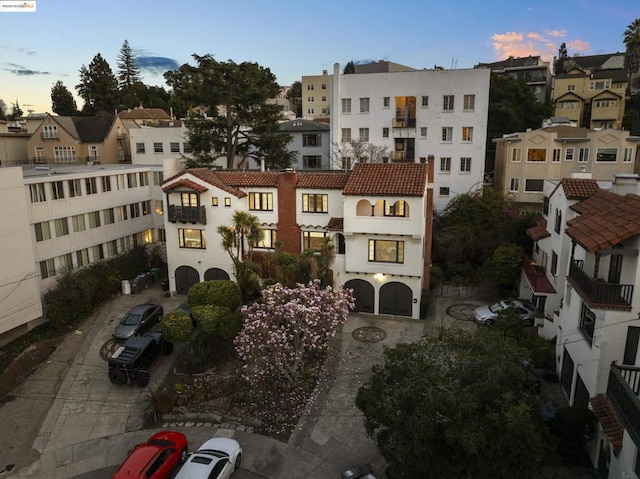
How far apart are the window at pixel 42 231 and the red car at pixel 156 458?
63.3 ft

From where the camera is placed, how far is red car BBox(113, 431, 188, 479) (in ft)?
53.1

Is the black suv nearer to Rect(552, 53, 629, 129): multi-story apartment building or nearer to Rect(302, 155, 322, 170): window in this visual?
Rect(302, 155, 322, 170): window

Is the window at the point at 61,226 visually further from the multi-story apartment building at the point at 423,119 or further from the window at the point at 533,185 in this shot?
the window at the point at 533,185

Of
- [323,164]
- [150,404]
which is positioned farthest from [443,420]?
[323,164]

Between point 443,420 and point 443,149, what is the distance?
3889cm

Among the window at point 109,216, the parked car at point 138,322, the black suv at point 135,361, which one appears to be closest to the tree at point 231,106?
the window at point 109,216

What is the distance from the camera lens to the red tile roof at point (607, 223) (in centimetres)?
1585

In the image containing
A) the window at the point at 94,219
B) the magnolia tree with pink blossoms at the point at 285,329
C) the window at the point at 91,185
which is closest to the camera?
the magnolia tree with pink blossoms at the point at 285,329

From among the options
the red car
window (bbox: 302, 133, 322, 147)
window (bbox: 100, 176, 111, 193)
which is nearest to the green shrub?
the red car

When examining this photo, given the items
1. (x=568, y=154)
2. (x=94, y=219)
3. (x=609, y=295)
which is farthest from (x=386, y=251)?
(x=568, y=154)

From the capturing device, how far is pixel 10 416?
2194cm

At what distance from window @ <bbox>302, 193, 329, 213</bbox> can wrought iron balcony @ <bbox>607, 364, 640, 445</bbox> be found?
20.9 m

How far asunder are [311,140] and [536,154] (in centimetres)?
2480

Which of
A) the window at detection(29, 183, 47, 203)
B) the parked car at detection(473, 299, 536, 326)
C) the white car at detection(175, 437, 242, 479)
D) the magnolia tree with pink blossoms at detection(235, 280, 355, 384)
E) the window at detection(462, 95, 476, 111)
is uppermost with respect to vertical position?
the window at detection(462, 95, 476, 111)
